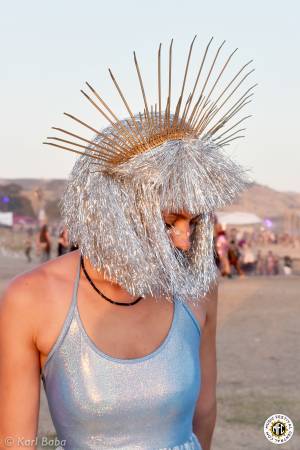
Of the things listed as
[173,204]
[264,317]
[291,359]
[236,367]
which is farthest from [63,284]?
[264,317]

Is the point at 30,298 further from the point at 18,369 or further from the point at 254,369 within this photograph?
the point at 254,369

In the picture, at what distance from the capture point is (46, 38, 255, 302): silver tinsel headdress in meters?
2.14

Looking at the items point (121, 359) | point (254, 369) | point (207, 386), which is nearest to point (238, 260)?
point (254, 369)

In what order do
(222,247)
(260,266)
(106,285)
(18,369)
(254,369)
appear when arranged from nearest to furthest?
(18,369), (106,285), (254,369), (222,247), (260,266)

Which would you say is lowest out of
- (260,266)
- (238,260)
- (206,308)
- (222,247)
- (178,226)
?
(260,266)

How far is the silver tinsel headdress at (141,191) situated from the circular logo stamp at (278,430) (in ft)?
12.2

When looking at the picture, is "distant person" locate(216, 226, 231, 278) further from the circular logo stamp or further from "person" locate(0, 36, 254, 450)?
"person" locate(0, 36, 254, 450)

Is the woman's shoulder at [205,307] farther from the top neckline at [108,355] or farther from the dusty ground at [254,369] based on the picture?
the dusty ground at [254,369]

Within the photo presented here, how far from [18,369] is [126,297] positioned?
0.38 metres

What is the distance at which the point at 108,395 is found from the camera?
201 centimetres

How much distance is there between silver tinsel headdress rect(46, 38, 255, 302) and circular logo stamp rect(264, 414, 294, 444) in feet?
12.2

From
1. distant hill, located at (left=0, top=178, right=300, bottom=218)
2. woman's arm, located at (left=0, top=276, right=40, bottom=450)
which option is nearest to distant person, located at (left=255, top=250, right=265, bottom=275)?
woman's arm, located at (left=0, top=276, right=40, bottom=450)

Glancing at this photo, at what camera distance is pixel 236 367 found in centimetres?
880

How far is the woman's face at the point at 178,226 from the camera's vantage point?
2195mm
